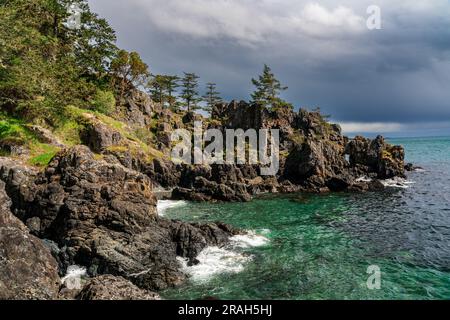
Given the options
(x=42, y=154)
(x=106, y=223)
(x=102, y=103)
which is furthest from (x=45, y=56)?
(x=106, y=223)

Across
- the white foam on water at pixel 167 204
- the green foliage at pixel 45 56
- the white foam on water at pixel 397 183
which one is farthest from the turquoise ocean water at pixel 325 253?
the green foliage at pixel 45 56

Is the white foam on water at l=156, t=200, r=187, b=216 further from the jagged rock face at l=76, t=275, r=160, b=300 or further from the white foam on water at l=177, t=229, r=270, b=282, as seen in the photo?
the jagged rock face at l=76, t=275, r=160, b=300

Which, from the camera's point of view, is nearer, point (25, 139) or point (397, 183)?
point (25, 139)

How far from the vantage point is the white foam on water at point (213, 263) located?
24125 mm

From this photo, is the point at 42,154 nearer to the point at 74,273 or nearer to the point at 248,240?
the point at 74,273

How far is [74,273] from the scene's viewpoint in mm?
23438

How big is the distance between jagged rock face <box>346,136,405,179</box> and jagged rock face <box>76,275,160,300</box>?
79.6 meters

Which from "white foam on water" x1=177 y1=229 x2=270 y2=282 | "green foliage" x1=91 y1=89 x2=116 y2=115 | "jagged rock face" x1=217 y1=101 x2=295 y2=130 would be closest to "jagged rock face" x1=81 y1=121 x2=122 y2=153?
"green foliage" x1=91 y1=89 x2=116 y2=115

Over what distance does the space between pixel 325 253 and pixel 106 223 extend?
20.7 metres

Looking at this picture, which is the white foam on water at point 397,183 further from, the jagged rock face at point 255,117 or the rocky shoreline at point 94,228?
the rocky shoreline at point 94,228

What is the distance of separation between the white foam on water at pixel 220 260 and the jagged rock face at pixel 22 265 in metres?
10.1

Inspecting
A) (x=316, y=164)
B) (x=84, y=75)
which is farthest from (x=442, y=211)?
(x=84, y=75)
